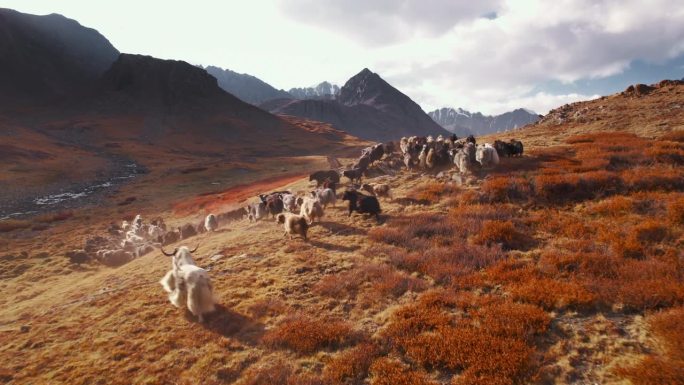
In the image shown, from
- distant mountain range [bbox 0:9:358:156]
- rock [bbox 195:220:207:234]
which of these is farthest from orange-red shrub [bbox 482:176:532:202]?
distant mountain range [bbox 0:9:358:156]

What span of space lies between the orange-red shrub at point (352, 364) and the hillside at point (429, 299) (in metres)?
0.03

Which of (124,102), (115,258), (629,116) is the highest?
(124,102)

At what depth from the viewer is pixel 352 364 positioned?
590 centimetres

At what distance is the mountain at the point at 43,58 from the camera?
4350 inches

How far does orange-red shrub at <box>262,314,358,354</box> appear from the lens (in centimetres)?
660

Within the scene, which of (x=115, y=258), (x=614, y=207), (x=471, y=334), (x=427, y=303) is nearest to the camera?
(x=471, y=334)

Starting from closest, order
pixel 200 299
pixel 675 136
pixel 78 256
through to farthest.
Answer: pixel 200 299
pixel 675 136
pixel 78 256

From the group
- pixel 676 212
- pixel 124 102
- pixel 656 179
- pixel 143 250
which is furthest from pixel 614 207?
pixel 124 102

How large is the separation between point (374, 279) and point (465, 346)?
3.24 m

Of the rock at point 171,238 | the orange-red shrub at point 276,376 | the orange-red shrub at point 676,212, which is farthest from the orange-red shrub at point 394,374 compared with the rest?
the rock at point 171,238

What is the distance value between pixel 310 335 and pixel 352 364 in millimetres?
1213

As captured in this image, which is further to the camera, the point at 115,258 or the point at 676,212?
the point at 115,258

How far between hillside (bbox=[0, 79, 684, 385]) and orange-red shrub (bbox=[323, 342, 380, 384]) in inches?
1.0

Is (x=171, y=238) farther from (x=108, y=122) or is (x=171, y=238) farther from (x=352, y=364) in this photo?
(x=108, y=122)
